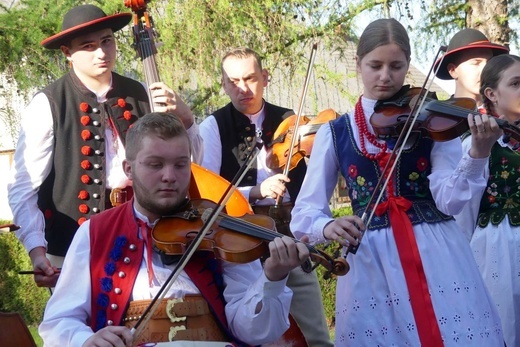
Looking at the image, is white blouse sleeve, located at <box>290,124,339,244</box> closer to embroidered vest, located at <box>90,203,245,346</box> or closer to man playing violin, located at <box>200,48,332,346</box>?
embroidered vest, located at <box>90,203,245,346</box>

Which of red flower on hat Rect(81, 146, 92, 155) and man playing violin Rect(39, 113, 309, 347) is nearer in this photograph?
man playing violin Rect(39, 113, 309, 347)

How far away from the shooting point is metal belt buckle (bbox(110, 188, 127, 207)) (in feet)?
13.4

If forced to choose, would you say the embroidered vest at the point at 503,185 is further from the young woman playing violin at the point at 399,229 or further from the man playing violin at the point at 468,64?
the man playing violin at the point at 468,64

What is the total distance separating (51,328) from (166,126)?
2.60ft

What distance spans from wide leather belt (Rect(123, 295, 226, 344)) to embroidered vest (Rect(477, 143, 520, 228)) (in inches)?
72.8

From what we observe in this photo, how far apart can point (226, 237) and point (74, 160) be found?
4.79ft

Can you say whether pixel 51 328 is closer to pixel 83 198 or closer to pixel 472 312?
pixel 83 198

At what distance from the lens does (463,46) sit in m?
5.45

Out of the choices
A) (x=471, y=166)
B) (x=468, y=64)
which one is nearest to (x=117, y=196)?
(x=471, y=166)

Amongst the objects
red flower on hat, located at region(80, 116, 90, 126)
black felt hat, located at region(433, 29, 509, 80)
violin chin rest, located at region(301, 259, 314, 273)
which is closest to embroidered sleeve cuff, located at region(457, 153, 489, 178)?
violin chin rest, located at region(301, 259, 314, 273)

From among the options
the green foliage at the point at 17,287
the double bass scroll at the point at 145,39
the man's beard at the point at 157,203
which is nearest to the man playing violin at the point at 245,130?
the double bass scroll at the point at 145,39

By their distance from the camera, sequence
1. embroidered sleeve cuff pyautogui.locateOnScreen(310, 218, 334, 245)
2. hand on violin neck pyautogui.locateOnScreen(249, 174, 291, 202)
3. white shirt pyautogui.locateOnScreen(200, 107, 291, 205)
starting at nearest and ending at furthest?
1. embroidered sleeve cuff pyautogui.locateOnScreen(310, 218, 334, 245)
2. hand on violin neck pyautogui.locateOnScreen(249, 174, 291, 202)
3. white shirt pyautogui.locateOnScreen(200, 107, 291, 205)

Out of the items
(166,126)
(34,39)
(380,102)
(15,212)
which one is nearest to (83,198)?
(15,212)

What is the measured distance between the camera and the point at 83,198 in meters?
4.13
